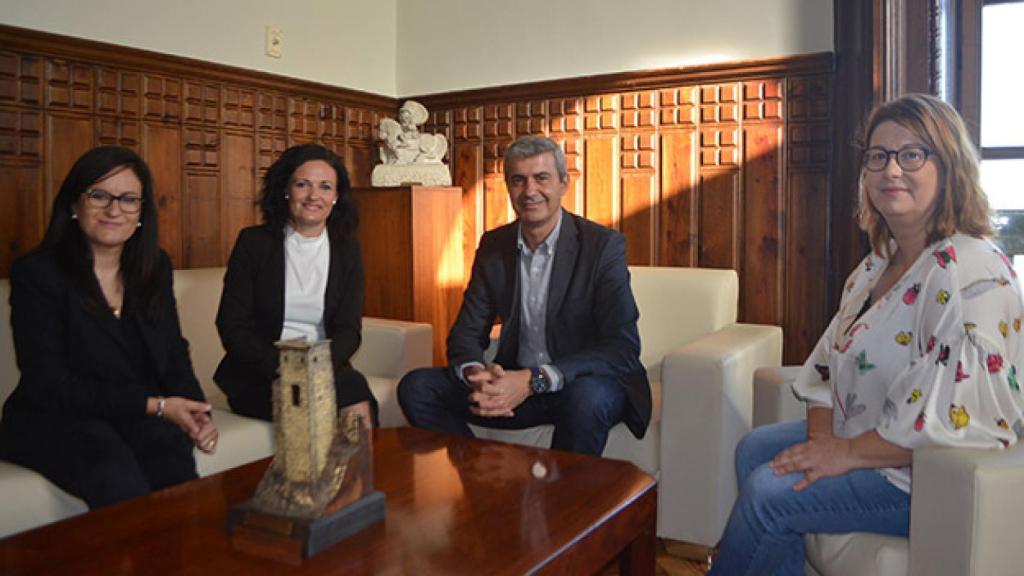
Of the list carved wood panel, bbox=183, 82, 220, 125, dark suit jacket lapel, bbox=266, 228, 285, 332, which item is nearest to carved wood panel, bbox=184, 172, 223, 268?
carved wood panel, bbox=183, 82, 220, 125

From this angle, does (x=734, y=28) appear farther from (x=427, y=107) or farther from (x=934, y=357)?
(x=934, y=357)

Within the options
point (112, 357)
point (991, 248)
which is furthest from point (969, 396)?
point (112, 357)

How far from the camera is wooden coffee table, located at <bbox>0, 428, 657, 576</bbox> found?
1358 millimetres

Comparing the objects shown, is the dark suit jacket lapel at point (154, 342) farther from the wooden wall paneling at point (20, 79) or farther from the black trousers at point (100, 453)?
the wooden wall paneling at point (20, 79)

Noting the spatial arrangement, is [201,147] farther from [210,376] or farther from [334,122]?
[210,376]

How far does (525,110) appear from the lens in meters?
4.20

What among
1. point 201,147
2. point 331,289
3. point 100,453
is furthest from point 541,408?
point 201,147

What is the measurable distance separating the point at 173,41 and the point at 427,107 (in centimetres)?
138

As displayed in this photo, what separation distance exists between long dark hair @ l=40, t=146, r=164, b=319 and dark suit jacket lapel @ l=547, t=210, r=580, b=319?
1.12 metres

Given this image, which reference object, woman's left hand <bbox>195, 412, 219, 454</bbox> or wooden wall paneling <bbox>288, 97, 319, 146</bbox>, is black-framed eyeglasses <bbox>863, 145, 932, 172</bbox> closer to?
woman's left hand <bbox>195, 412, 219, 454</bbox>

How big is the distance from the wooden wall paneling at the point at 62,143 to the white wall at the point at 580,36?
5.78 feet

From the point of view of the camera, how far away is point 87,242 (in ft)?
7.36

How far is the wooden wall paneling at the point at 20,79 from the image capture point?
2.95 metres

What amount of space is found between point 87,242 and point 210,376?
0.88 metres
